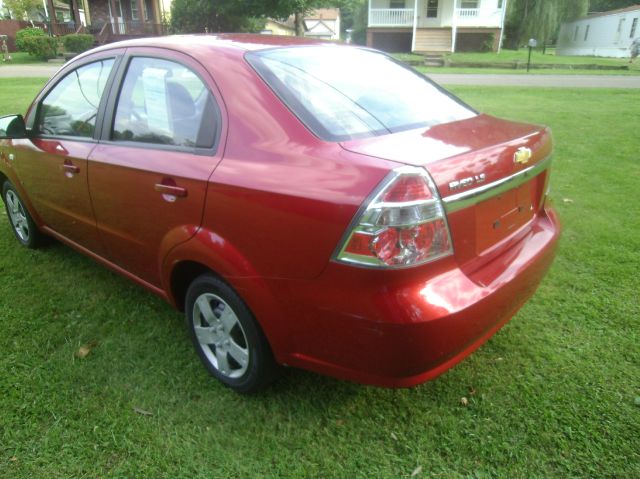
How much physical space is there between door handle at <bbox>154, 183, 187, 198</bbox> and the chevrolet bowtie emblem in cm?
150

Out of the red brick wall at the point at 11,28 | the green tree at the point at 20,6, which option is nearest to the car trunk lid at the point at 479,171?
the red brick wall at the point at 11,28

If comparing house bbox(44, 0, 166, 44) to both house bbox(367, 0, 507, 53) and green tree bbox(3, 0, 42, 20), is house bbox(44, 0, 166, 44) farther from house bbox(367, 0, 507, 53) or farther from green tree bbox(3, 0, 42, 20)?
house bbox(367, 0, 507, 53)

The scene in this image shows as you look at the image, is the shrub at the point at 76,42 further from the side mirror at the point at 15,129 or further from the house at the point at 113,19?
the side mirror at the point at 15,129

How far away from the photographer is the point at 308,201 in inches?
74.6

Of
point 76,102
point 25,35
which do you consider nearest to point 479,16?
point 25,35

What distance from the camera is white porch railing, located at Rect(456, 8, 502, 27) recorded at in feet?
110

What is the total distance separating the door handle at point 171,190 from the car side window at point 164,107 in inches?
8.4

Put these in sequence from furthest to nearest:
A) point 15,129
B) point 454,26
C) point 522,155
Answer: point 454,26
point 15,129
point 522,155

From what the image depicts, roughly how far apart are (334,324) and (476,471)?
2.91 ft

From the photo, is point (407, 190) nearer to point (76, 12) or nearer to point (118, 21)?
point (118, 21)

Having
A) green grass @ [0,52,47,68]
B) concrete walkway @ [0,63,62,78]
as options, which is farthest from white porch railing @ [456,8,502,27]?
green grass @ [0,52,47,68]

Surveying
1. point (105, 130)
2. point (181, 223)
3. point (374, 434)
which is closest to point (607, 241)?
point (374, 434)

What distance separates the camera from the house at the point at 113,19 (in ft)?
105

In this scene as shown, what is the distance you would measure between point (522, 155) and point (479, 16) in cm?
3594
